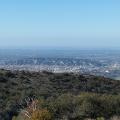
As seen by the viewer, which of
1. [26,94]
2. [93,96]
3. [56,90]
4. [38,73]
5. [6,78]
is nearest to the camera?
[93,96]

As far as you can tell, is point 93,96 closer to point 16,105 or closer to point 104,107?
point 104,107

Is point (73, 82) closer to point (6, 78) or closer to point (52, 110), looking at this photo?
point (6, 78)

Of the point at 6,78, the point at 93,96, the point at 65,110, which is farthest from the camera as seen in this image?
the point at 6,78

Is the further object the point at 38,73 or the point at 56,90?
the point at 38,73

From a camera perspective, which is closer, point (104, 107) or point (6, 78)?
point (104, 107)

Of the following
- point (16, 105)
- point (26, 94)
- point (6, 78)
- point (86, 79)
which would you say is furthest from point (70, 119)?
point (86, 79)

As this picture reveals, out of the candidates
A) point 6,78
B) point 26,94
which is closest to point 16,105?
point 26,94

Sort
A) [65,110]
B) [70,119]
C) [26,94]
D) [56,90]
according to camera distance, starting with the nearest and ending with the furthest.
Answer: [70,119] → [65,110] → [26,94] → [56,90]

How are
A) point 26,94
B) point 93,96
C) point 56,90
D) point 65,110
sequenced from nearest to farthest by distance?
point 65,110
point 93,96
point 26,94
point 56,90
